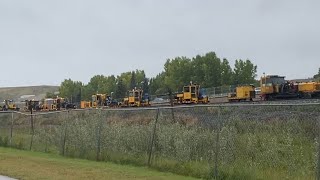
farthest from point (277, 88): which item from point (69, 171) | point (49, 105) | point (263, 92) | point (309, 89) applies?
point (49, 105)

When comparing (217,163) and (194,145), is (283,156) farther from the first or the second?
(194,145)

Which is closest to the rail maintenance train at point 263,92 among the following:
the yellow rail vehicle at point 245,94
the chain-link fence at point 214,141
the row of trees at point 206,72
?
the yellow rail vehicle at point 245,94

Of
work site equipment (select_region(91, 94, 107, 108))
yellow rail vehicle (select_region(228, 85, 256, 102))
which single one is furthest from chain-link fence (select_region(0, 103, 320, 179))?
work site equipment (select_region(91, 94, 107, 108))

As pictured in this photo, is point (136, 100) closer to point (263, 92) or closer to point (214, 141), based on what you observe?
point (263, 92)

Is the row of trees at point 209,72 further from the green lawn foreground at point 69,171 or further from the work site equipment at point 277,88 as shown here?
the green lawn foreground at point 69,171

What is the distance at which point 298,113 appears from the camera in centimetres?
1186

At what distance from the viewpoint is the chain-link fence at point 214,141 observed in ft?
36.7

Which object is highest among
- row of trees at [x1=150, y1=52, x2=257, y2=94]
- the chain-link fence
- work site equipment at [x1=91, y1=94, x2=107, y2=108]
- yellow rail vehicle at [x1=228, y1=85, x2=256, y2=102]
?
row of trees at [x1=150, y1=52, x2=257, y2=94]

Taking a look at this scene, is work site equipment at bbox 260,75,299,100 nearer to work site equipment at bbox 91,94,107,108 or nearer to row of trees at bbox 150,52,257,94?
work site equipment at bbox 91,94,107,108

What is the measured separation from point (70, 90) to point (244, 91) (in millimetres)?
105481

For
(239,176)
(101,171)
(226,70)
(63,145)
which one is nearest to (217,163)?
(239,176)

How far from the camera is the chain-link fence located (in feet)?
36.7

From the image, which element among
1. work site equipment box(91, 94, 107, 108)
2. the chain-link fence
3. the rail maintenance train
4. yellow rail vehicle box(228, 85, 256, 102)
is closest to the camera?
the chain-link fence

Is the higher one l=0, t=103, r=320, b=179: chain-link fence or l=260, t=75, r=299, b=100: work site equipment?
l=260, t=75, r=299, b=100: work site equipment
